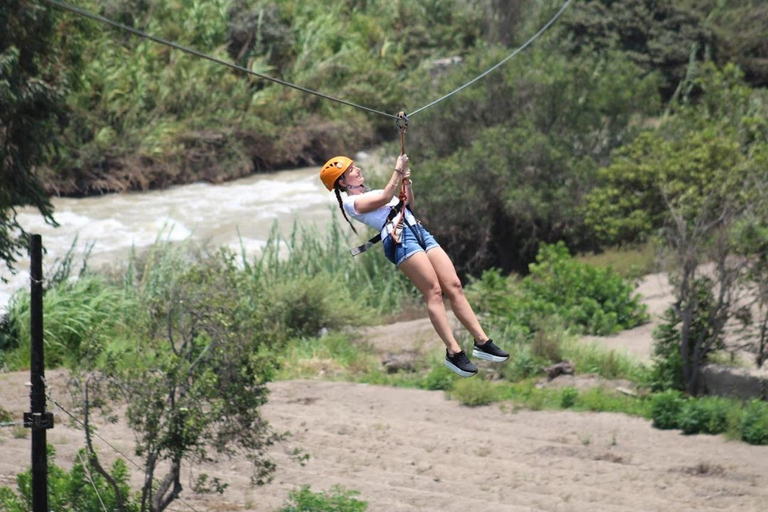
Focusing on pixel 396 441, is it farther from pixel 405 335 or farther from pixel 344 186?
pixel 344 186

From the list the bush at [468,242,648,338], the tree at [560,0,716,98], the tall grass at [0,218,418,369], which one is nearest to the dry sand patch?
the tall grass at [0,218,418,369]

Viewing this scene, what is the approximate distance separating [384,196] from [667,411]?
7.94 m

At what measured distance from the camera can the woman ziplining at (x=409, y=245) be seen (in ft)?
22.5

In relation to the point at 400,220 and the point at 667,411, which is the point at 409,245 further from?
the point at 667,411

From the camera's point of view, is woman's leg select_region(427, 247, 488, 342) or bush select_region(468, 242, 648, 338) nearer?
woman's leg select_region(427, 247, 488, 342)

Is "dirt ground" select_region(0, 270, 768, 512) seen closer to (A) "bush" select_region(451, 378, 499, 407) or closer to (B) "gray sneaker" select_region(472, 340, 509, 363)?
(A) "bush" select_region(451, 378, 499, 407)

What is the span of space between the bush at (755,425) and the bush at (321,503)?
509 centimetres

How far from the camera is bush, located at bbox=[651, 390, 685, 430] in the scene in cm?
1353

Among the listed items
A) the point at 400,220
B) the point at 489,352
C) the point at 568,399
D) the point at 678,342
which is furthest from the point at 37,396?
the point at 678,342

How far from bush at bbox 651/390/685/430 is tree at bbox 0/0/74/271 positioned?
8115mm

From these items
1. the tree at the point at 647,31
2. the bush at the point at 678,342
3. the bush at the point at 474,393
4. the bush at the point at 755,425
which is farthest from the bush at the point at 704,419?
the tree at the point at 647,31

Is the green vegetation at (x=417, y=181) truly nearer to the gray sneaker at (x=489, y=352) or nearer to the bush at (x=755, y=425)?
the bush at (x=755, y=425)

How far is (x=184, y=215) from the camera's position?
25.7 m

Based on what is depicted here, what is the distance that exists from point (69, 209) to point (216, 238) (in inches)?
159
